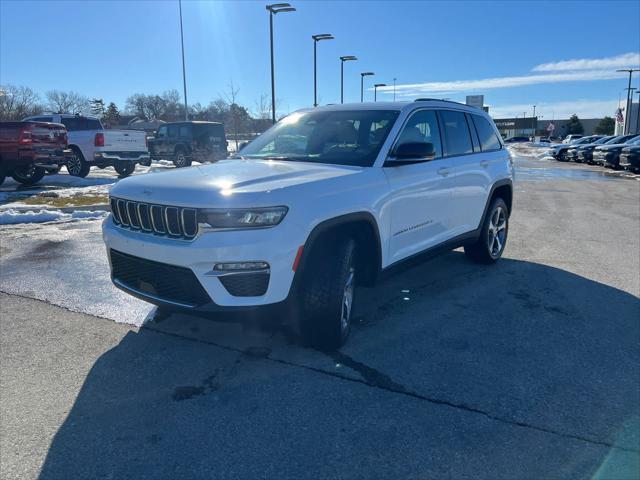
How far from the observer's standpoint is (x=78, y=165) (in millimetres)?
16078

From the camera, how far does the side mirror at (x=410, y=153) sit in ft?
13.0

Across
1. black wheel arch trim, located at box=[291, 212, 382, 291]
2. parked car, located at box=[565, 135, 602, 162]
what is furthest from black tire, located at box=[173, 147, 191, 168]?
parked car, located at box=[565, 135, 602, 162]

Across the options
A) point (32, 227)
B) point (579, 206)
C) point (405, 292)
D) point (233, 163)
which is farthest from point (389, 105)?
point (579, 206)

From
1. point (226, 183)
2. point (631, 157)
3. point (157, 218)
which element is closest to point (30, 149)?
point (157, 218)

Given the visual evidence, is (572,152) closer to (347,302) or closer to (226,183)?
(347,302)

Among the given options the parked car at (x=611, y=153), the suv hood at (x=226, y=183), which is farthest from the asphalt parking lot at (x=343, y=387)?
the parked car at (x=611, y=153)

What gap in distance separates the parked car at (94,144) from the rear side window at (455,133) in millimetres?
13347

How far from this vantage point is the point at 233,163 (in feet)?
14.4

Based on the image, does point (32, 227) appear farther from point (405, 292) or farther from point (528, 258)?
point (528, 258)

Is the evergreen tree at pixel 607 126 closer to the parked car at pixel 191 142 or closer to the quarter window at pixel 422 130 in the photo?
the parked car at pixel 191 142

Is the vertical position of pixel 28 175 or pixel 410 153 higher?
pixel 410 153

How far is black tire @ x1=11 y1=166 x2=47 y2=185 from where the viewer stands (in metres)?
13.4

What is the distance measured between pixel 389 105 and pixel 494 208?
2.27 metres

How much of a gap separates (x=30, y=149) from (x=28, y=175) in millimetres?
1412
